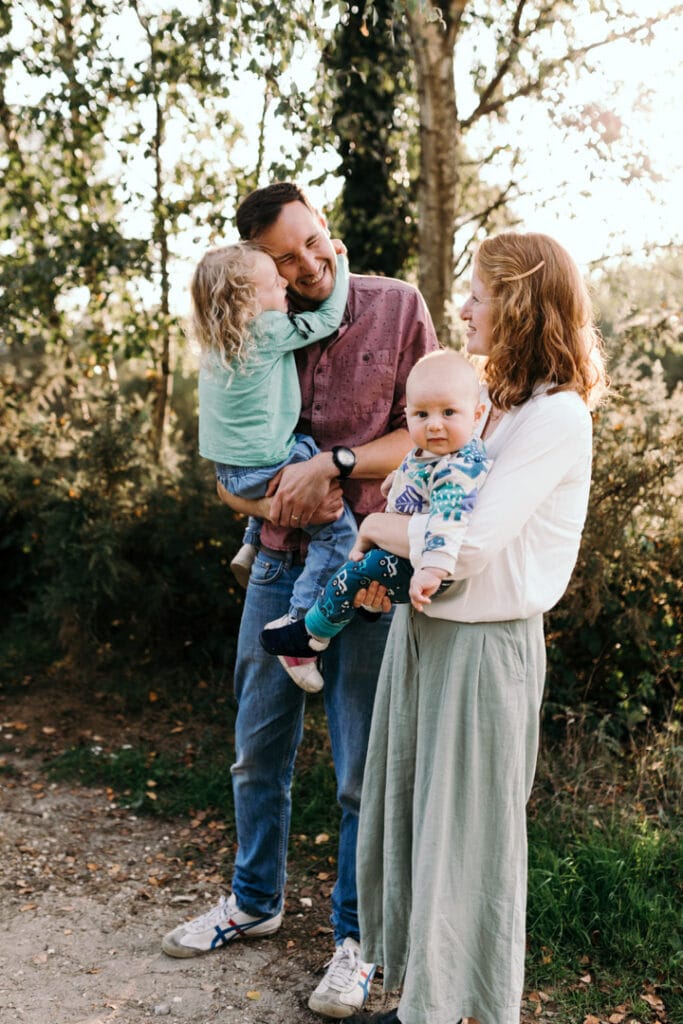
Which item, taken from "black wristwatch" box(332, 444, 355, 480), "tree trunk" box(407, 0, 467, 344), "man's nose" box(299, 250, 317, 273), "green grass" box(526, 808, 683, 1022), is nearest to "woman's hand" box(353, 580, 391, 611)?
"black wristwatch" box(332, 444, 355, 480)

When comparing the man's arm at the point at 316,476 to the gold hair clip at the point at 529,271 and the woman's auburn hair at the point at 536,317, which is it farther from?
the gold hair clip at the point at 529,271

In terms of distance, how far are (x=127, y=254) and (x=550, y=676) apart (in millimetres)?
3443

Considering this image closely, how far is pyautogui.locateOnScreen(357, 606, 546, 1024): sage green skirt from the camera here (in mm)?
2215

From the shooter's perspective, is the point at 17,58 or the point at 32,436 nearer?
the point at 17,58

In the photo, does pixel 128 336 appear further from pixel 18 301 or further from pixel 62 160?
pixel 62 160

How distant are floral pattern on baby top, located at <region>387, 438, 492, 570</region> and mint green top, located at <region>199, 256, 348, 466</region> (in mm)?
567

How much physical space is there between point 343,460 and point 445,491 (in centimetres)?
64

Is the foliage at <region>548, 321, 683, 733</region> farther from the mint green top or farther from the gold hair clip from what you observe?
the gold hair clip

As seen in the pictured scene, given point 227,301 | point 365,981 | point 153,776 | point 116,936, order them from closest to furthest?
point 227,301
point 365,981
point 116,936
point 153,776

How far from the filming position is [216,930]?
124 inches

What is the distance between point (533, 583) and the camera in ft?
7.16

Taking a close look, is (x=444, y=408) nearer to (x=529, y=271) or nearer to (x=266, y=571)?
(x=529, y=271)

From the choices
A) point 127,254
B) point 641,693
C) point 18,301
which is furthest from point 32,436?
point 641,693

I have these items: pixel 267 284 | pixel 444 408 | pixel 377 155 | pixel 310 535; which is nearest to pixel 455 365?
pixel 444 408
